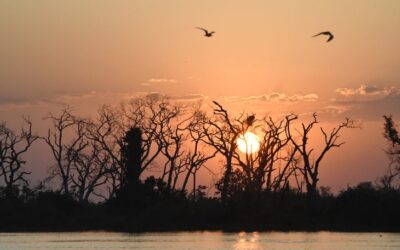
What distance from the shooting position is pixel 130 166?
276ft

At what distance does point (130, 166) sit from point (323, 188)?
1737 inches

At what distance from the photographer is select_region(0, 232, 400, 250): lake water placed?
53.0 m

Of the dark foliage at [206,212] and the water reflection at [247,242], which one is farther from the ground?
the dark foliage at [206,212]

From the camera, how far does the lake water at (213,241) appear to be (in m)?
53.0

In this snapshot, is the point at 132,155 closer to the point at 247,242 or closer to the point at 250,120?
the point at 250,120

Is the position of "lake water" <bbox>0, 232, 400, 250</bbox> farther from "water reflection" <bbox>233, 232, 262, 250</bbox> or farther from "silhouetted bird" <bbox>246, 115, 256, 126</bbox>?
"silhouetted bird" <bbox>246, 115, 256, 126</bbox>

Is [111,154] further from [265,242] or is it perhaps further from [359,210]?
[265,242]

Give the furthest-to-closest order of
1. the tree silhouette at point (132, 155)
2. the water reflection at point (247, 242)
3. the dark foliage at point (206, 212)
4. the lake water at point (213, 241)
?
the tree silhouette at point (132, 155) → the dark foliage at point (206, 212) → the lake water at point (213, 241) → the water reflection at point (247, 242)

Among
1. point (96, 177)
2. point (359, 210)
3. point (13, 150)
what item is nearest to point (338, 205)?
point (359, 210)

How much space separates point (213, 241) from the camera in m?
58.4

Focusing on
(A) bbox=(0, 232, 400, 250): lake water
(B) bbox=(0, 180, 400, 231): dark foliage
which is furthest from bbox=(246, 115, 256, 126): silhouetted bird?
(A) bbox=(0, 232, 400, 250): lake water

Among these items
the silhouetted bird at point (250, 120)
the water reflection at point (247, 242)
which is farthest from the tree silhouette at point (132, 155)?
the water reflection at point (247, 242)

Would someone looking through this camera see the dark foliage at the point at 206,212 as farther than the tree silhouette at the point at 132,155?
No

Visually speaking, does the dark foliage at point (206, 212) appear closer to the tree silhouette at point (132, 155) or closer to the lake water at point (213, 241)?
the tree silhouette at point (132, 155)
